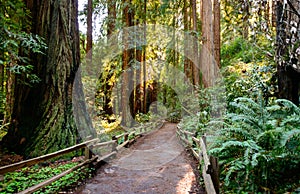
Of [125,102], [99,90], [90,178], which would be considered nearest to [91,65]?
[99,90]

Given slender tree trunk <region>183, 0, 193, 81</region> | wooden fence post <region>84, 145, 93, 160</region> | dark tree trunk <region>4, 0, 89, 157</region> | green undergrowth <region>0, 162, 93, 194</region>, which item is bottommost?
green undergrowth <region>0, 162, 93, 194</region>

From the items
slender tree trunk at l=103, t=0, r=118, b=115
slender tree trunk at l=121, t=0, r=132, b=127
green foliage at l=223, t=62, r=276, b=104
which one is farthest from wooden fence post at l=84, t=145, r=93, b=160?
slender tree trunk at l=103, t=0, r=118, b=115

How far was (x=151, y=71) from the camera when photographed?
26.5 m

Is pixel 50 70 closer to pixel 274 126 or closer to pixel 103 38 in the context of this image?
pixel 274 126

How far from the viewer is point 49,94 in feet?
25.6

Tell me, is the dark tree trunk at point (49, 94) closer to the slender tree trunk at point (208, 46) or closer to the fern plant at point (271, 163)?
the fern plant at point (271, 163)

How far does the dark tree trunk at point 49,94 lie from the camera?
24.7ft

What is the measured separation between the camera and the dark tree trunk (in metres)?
7.52

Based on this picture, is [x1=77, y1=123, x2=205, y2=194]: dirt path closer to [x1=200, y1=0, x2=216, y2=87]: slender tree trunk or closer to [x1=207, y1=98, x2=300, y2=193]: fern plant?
[x1=207, y1=98, x2=300, y2=193]: fern plant

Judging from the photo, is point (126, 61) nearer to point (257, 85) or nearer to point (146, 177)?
point (257, 85)

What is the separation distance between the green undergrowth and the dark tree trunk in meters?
1.13

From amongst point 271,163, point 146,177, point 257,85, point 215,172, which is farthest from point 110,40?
point 271,163

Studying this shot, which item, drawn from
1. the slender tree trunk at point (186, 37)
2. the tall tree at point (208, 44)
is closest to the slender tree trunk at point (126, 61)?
the slender tree trunk at point (186, 37)

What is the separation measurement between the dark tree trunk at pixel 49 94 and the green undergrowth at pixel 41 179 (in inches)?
44.6
